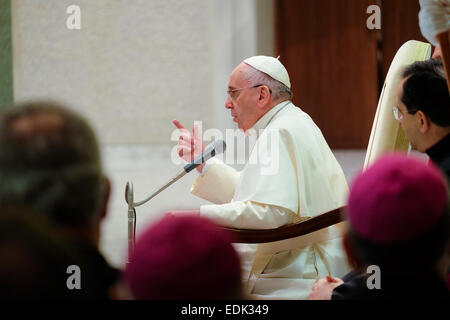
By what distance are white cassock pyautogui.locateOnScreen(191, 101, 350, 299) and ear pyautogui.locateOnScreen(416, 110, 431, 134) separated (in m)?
0.75

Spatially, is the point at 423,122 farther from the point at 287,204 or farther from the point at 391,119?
the point at 287,204

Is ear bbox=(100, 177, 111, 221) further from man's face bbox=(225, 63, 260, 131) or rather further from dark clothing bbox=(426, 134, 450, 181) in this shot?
man's face bbox=(225, 63, 260, 131)

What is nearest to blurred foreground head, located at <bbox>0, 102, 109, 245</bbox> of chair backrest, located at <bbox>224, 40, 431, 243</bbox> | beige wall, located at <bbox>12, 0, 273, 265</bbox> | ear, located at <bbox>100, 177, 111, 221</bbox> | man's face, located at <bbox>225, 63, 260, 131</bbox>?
ear, located at <bbox>100, 177, 111, 221</bbox>

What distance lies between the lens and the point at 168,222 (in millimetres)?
1035

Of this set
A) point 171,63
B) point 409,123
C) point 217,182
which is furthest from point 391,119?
point 171,63

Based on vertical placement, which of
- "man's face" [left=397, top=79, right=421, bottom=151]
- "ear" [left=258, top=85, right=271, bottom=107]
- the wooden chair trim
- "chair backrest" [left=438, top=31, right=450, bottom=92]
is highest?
"chair backrest" [left=438, top=31, right=450, bottom=92]

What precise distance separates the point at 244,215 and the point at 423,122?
924mm

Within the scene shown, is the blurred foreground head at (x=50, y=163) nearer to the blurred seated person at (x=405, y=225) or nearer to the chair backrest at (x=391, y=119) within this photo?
the blurred seated person at (x=405, y=225)

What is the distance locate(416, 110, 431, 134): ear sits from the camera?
255 cm

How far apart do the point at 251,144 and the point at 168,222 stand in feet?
14.5

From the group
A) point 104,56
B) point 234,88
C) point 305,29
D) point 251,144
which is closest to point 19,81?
point 104,56

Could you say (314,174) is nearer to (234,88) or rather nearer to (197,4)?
(234,88)

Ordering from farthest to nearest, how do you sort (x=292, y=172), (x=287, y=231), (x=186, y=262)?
(x=292, y=172) → (x=287, y=231) → (x=186, y=262)

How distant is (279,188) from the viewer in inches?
122
